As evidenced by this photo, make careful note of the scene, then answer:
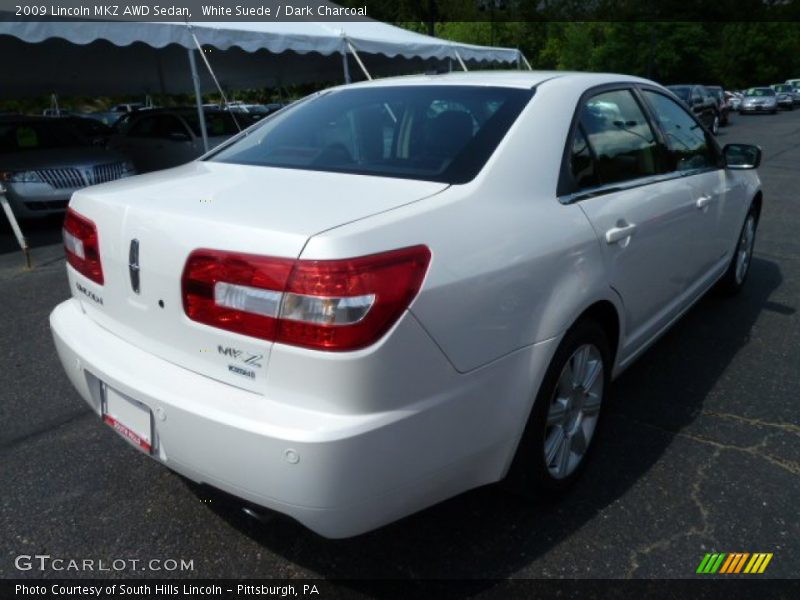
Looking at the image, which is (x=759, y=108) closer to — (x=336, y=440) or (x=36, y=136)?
(x=36, y=136)

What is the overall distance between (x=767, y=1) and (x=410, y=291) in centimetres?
8593

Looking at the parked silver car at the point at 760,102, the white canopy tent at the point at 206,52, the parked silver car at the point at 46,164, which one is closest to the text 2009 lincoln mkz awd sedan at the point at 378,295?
the white canopy tent at the point at 206,52

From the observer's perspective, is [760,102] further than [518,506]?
Yes

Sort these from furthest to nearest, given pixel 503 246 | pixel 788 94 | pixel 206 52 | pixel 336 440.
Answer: pixel 788 94 < pixel 206 52 < pixel 503 246 < pixel 336 440

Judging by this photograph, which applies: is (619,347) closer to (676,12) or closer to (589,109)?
(589,109)

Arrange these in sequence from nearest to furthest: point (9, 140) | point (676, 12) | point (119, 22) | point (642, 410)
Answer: point (642, 410) → point (119, 22) → point (9, 140) → point (676, 12)

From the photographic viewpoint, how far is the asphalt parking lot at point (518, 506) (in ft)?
7.22

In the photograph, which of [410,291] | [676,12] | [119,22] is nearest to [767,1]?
[676,12]

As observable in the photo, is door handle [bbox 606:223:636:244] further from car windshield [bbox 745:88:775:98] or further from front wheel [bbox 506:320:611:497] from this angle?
car windshield [bbox 745:88:775:98]

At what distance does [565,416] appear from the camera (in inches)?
96.0

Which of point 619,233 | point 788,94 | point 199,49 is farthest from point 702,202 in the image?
point 788,94

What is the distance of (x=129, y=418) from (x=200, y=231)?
26.2 inches

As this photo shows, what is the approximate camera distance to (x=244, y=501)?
71.8 inches

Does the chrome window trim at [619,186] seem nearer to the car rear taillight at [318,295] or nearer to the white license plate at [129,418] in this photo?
the car rear taillight at [318,295]
